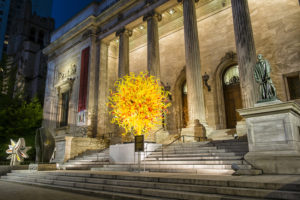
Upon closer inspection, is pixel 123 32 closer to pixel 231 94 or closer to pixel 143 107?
pixel 143 107

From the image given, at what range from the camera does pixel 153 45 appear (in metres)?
18.7

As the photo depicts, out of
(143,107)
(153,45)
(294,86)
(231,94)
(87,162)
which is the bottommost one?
(87,162)

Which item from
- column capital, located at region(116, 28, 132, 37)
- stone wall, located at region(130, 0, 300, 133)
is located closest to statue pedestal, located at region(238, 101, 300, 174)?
stone wall, located at region(130, 0, 300, 133)

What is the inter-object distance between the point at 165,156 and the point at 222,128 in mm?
7932

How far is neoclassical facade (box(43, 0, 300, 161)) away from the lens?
14969 millimetres

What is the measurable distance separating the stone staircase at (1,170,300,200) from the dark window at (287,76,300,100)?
10553mm

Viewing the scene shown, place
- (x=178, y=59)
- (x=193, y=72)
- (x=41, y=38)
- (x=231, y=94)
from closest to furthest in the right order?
1. (x=193, y=72)
2. (x=231, y=94)
3. (x=178, y=59)
4. (x=41, y=38)

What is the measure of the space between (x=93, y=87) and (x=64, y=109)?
7.23m

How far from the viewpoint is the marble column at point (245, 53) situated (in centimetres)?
1255

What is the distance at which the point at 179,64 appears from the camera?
72.6ft

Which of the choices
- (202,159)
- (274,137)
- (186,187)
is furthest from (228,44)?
(186,187)

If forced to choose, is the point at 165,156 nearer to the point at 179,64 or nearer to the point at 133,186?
the point at 133,186

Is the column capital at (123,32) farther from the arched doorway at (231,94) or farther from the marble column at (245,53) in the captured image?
the marble column at (245,53)

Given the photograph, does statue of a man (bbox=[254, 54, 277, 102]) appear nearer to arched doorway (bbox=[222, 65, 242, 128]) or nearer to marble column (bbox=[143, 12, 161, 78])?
arched doorway (bbox=[222, 65, 242, 128])
